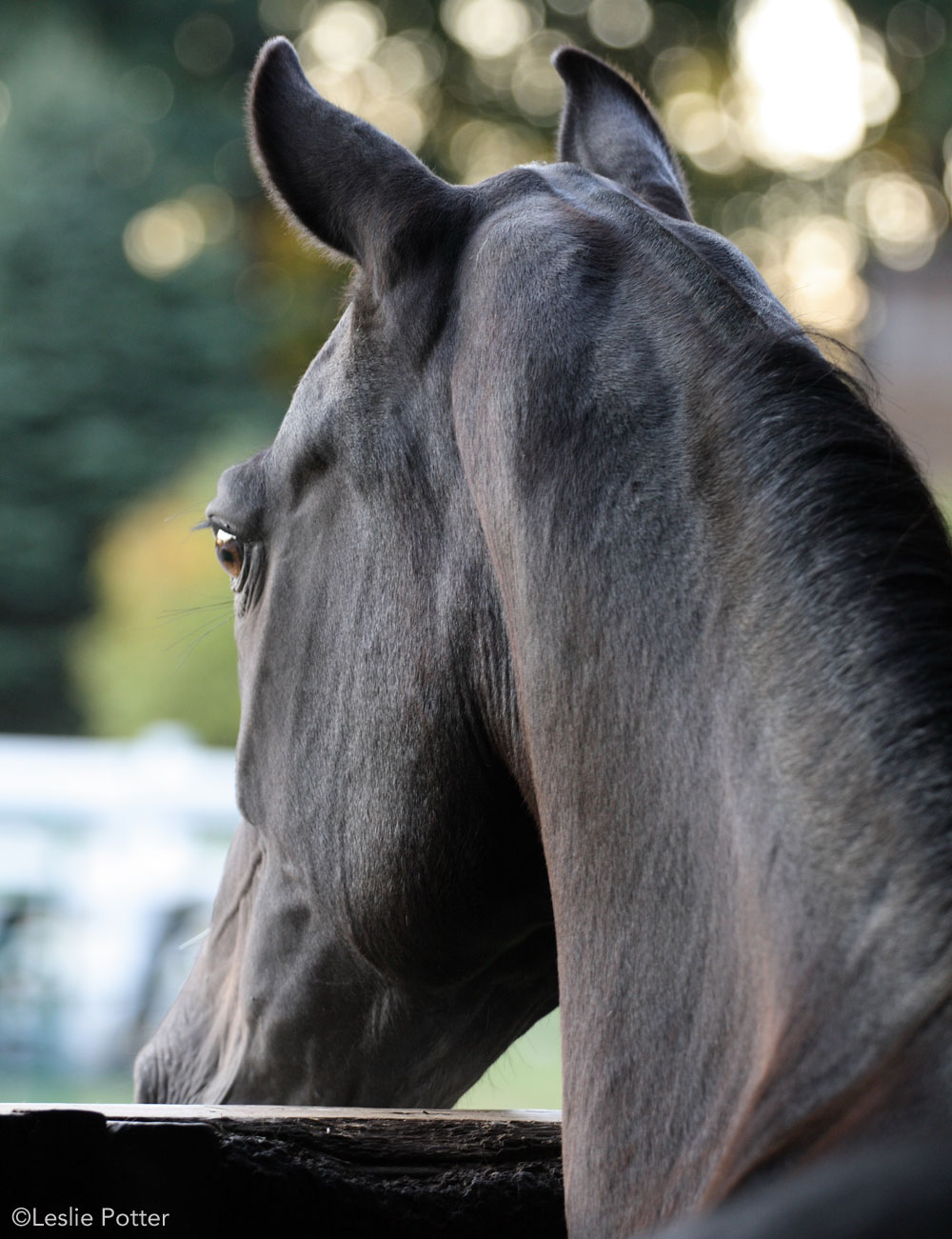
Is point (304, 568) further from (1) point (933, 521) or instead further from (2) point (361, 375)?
(1) point (933, 521)

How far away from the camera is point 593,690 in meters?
1.05

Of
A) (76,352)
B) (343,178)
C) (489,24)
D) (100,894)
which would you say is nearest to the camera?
(343,178)

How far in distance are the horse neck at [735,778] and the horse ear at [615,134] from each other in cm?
59

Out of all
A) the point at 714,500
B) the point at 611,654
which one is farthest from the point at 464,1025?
the point at 714,500

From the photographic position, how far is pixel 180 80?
19.6 meters

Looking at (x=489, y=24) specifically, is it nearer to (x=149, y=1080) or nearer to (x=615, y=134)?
(x=615, y=134)

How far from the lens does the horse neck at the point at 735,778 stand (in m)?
0.84

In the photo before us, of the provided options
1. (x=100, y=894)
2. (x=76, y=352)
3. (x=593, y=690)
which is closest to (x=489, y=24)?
(x=76, y=352)

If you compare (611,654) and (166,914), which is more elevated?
(166,914)

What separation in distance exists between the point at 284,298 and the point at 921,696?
17870mm

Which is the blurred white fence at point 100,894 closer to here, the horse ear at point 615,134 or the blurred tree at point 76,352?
the horse ear at point 615,134

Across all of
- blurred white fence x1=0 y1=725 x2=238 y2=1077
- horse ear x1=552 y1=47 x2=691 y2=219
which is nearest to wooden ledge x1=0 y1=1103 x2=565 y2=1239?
horse ear x1=552 y1=47 x2=691 y2=219

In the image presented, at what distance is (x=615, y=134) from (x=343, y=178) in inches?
19.8

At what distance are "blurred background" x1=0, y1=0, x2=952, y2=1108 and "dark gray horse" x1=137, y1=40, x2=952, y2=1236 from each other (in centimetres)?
1091
